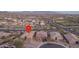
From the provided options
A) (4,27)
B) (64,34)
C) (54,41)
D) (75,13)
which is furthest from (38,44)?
(75,13)

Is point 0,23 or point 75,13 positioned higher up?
point 75,13

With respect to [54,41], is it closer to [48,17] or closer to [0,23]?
[48,17]

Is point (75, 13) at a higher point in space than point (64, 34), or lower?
higher
